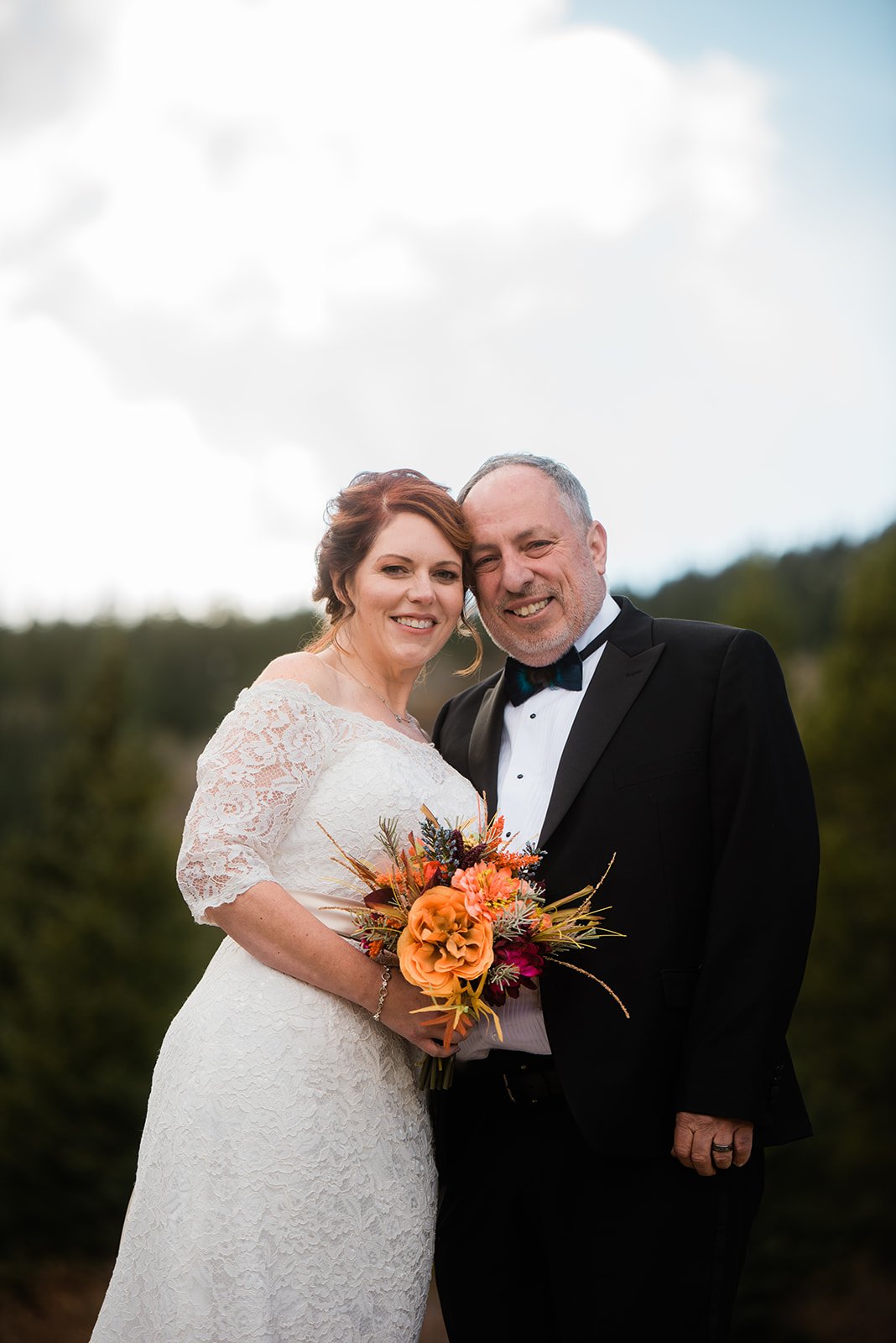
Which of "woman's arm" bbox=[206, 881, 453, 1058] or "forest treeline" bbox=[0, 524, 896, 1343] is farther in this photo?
"forest treeline" bbox=[0, 524, 896, 1343]

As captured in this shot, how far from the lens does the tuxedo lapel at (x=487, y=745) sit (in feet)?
12.2

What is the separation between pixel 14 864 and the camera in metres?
19.1

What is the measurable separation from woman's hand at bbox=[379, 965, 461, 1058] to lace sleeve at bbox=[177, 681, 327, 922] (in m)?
0.48

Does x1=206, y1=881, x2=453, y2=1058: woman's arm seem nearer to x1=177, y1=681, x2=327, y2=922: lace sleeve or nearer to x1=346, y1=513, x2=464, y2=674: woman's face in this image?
x1=177, y1=681, x2=327, y2=922: lace sleeve

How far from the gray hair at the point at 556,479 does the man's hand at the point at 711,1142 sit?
6.64 feet

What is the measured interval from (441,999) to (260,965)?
535 mm

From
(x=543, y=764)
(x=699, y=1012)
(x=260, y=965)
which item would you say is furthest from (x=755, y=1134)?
(x=260, y=965)

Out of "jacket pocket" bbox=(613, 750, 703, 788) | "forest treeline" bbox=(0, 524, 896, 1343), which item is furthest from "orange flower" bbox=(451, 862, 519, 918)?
"forest treeline" bbox=(0, 524, 896, 1343)

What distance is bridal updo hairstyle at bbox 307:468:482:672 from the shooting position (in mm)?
3629

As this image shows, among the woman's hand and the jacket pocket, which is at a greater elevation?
the jacket pocket

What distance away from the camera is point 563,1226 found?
3238 mm

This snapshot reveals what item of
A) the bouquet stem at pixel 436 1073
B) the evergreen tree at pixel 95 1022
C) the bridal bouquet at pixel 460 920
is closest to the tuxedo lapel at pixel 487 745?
the bridal bouquet at pixel 460 920

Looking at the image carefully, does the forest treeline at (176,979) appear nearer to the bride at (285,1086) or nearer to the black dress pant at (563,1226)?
the black dress pant at (563,1226)

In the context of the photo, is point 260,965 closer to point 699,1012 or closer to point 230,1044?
point 230,1044
